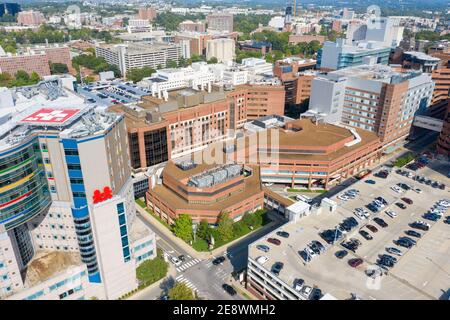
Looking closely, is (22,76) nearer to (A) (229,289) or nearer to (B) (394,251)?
(A) (229,289)

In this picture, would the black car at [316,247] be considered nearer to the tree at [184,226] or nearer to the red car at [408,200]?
the red car at [408,200]

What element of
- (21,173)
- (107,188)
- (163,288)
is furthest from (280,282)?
(21,173)

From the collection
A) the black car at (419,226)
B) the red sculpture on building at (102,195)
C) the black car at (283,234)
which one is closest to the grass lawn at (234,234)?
the black car at (283,234)

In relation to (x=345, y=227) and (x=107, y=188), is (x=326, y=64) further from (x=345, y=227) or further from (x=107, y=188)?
(x=107, y=188)

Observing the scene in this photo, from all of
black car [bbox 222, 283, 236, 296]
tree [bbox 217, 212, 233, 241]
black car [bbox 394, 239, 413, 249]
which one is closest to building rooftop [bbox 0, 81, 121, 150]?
tree [bbox 217, 212, 233, 241]

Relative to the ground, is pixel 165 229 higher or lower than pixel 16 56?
lower

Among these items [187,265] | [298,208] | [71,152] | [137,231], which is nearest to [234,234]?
[187,265]
